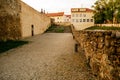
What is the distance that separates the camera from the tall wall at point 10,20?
19328 mm

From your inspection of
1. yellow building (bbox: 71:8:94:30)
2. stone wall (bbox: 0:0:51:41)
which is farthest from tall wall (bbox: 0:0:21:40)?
yellow building (bbox: 71:8:94:30)

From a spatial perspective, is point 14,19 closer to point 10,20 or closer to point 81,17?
point 10,20

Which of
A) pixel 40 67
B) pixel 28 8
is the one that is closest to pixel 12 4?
pixel 28 8

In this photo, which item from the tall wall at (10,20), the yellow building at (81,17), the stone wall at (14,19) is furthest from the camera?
the yellow building at (81,17)

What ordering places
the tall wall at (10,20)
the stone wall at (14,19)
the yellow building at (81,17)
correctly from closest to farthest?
1. the tall wall at (10,20)
2. the stone wall at (14,19)
3. the yellow building at (81,17)

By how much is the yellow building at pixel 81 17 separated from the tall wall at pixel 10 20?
53810 millimetres

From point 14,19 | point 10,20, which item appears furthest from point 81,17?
point 10,20

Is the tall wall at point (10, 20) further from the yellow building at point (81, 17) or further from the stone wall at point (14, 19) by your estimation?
the yellow building at point (81, 17)

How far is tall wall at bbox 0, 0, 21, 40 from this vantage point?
19.3m

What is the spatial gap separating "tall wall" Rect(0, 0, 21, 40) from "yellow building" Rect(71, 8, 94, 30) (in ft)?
177

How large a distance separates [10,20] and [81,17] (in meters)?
60.5

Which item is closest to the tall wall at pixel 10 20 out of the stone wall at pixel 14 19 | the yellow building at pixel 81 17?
the stone wall at pixel 14 19

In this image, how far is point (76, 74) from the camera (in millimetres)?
7684

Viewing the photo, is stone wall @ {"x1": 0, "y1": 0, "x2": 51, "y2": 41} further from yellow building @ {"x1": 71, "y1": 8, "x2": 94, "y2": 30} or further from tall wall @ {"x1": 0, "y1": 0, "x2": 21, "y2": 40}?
yellow building @ {"x1": 71, "y1": 8, "x2": 94, "y2": 30}
